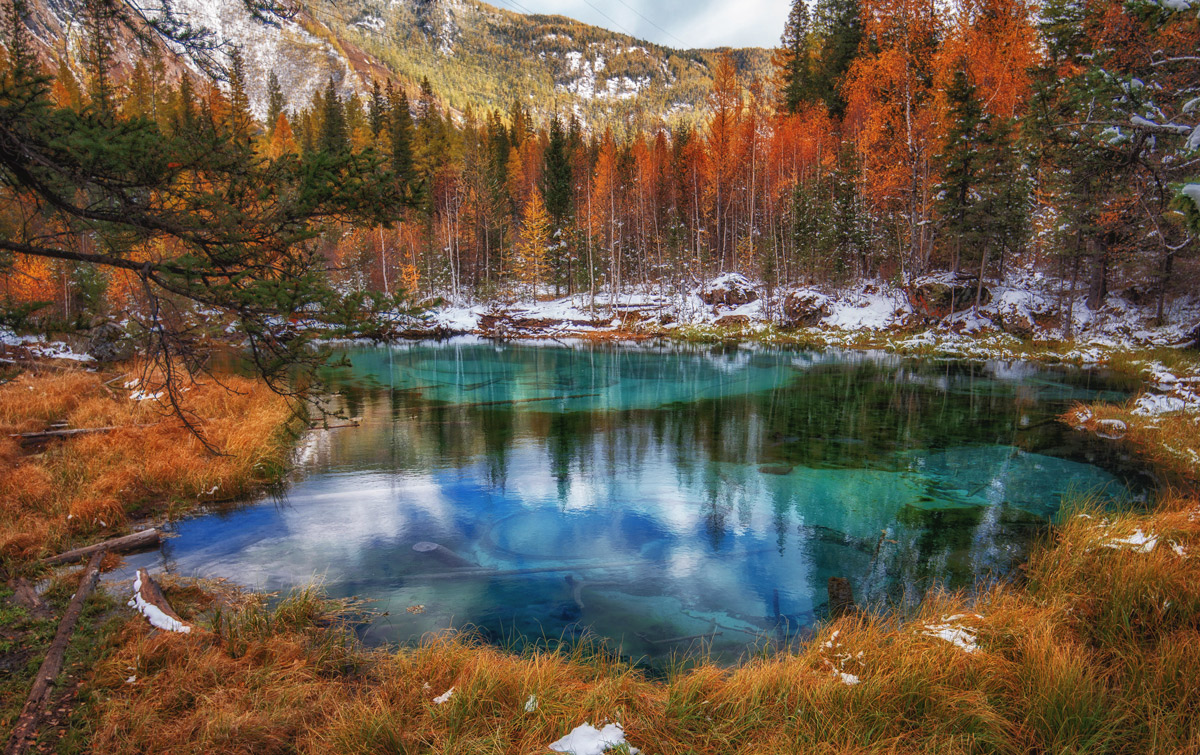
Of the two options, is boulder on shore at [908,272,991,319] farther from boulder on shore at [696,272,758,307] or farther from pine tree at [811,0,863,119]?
pine tree at [811,0,863,119]

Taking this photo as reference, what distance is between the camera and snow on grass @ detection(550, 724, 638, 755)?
2982mm

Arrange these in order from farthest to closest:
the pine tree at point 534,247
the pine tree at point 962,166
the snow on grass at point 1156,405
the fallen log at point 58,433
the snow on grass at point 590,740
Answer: the pine tree at point 534,247
the pine tree at point 962,166
the snow on grass at point 1156,405
the fallen log at point 58,433
the snow on grass at point 590,740

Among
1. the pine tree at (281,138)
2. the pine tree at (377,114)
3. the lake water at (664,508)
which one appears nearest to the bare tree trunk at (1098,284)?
the lake water at (664,508)

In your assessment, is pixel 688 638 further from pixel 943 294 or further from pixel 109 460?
pixel 943 294

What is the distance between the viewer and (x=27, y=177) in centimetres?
429

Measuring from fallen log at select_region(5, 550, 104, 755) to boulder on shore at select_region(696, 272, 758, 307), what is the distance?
35776 millimetres

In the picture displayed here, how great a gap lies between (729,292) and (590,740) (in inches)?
1449

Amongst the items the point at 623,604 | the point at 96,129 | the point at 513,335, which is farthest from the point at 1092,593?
the point at 513,335

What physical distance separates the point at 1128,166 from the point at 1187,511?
434cm

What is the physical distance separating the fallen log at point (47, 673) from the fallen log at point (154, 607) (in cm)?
37

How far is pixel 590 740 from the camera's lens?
3.09m

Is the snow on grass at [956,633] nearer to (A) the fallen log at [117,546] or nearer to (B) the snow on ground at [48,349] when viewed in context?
(A) the fallen log at [117,546]

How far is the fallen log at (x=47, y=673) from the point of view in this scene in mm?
3018

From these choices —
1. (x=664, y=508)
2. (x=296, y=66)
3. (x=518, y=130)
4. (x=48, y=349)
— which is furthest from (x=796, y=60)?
(x=296, y=66)
